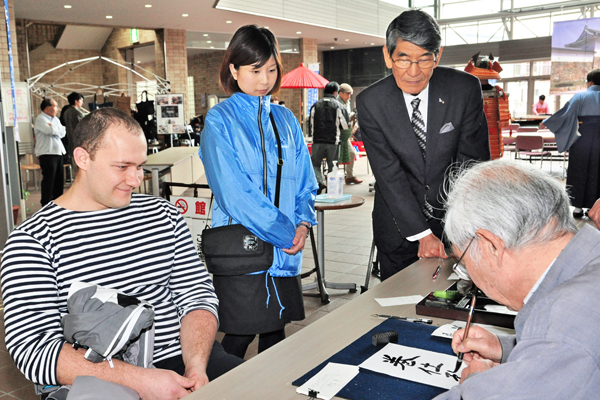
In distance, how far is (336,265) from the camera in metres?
4.88

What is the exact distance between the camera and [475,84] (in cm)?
219

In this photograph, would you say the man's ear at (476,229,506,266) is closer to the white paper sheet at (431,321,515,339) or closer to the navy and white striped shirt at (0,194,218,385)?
the white paper sheet at (431,321,515,339)

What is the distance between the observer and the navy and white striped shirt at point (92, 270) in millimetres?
1358

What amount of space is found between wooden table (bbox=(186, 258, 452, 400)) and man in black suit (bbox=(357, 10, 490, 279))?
0.32 m

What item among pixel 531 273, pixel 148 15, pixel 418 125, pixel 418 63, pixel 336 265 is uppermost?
pixel 148 15

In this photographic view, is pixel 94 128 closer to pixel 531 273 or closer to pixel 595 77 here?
pixel 531 273

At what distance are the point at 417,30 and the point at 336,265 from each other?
3.16m

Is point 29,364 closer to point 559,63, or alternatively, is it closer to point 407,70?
point 407,70

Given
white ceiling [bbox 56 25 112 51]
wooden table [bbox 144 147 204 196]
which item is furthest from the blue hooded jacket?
white ceiling [bbox 56 25 112 51]

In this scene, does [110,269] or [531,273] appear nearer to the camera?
[531,273]

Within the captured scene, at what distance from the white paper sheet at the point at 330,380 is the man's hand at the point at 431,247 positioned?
89 cm

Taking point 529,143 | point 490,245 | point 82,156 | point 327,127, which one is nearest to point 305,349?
point 490,245

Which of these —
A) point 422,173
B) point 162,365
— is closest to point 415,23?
point 422,173

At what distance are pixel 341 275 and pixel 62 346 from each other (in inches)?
133
